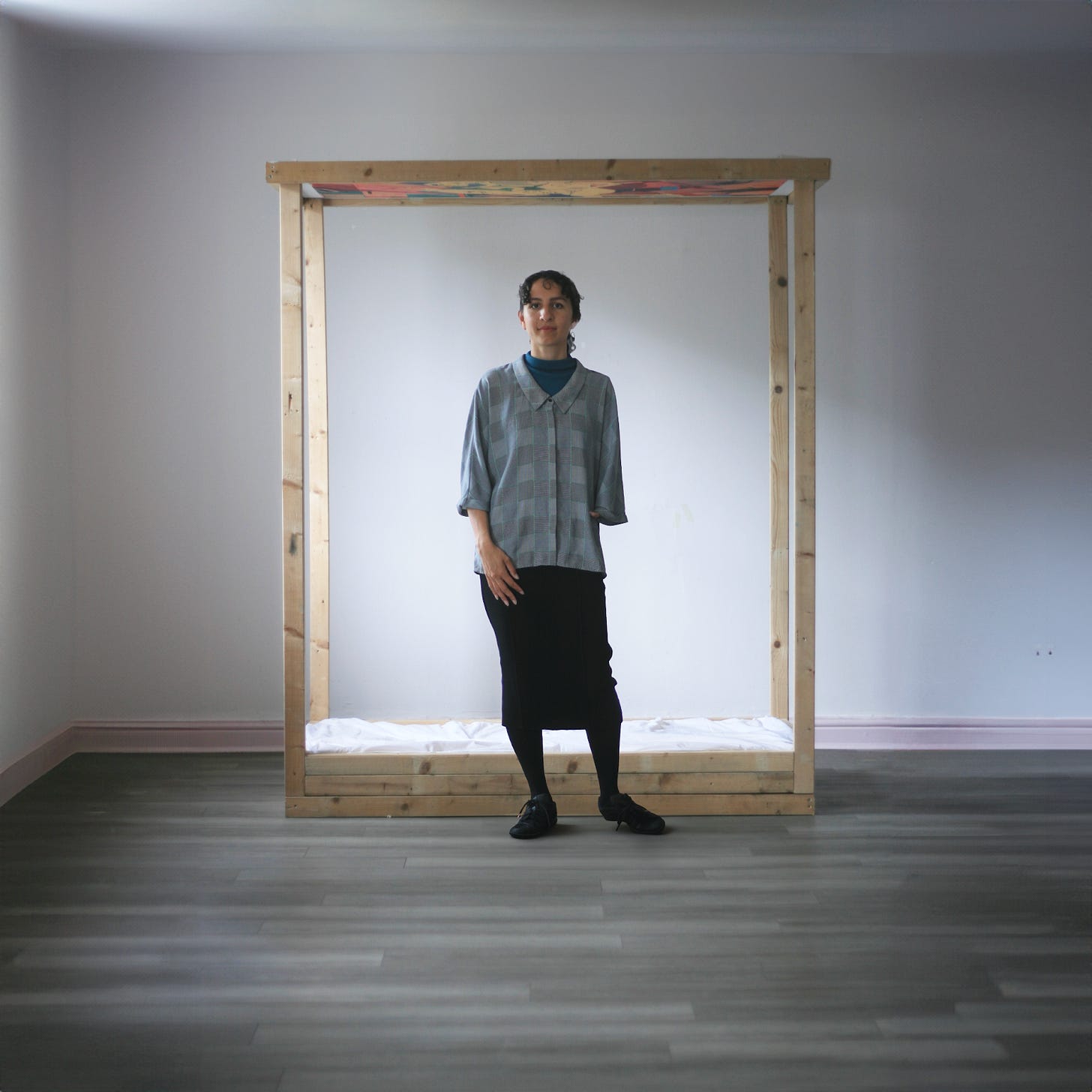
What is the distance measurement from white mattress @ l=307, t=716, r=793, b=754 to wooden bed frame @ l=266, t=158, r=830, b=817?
8cm

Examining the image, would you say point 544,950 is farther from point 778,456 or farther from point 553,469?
point 778,456

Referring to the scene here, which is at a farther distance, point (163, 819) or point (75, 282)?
point (75, 282)

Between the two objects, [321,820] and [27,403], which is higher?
[27,403]

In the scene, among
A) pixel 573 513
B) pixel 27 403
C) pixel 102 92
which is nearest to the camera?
pixel 573 513

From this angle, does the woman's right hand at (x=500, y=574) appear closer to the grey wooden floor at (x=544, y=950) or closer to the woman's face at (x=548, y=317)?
the woman's face at (x=548, y=317)

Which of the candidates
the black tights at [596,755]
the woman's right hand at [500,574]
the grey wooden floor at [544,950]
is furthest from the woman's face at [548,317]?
the grey wooden floor at [544,950]

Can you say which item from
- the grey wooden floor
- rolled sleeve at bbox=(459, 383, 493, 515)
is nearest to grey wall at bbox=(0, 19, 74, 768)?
the grey wooden floor

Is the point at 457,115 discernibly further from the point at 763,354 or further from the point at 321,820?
the point at 321,820

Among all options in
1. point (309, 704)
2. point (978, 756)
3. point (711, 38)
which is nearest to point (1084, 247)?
point (711, 38)

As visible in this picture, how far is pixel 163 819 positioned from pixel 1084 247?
13.2 feet

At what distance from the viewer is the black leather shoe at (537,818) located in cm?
312

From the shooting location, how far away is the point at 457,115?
4090 mm

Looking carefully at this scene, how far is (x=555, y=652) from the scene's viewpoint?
10.5 ft

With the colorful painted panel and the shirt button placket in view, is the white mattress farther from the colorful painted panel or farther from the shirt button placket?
the colorful painted panel
